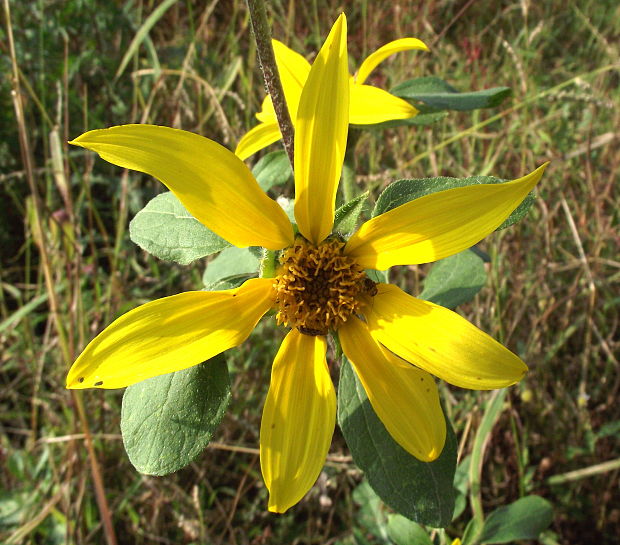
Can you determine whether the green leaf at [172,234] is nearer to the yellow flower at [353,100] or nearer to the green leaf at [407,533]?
the yellow flower at [353,100]

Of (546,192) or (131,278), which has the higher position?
(546,192)

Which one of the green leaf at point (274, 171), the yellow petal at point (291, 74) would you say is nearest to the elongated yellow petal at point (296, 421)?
the green leaf at point (274, 171)

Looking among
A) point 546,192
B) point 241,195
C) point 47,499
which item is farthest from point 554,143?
point 47,499

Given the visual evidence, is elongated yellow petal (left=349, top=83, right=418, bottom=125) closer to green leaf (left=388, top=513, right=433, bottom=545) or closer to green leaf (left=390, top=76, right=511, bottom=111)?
green leaf (left=390, top=76, right=511, bottom=111)

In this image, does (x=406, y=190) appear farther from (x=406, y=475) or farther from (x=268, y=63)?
(x=406, y=475)

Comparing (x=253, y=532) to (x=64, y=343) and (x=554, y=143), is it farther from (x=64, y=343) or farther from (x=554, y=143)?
(x=554, y=143)
